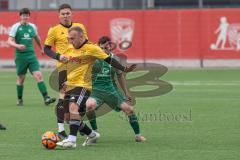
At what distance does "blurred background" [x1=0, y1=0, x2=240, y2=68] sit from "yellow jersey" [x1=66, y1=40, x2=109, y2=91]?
65.3 ft

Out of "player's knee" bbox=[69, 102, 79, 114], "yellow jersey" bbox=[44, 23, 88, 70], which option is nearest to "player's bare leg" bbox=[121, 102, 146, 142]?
"player's knee" bbox=[69, 102, 79, 114]

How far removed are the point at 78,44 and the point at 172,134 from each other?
93.8 inches

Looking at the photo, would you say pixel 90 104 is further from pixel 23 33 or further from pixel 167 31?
pixel 167 31

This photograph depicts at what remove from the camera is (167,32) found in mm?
32188

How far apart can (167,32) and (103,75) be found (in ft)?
67.5

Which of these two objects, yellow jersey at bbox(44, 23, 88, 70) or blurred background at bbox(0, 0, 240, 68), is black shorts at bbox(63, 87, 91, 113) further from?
blurred background at bbox(0, 0, 240, 68)

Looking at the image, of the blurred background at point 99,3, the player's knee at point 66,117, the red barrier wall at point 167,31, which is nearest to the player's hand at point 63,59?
the player's knee at point 66,117

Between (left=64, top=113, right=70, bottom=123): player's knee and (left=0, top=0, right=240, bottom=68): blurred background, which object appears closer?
(left=64, top=113, right=70, bottom=123): player's knee

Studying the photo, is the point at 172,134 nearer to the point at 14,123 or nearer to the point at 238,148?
the point at 238,148

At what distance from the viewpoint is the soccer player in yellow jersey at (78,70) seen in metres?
11.1

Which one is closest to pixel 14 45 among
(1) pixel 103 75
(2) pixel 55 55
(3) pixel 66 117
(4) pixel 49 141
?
(2) pixel 55 55

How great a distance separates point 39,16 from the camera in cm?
3338

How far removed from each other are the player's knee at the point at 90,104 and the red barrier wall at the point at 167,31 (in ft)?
66.2

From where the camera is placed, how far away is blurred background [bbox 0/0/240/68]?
1241 inches
